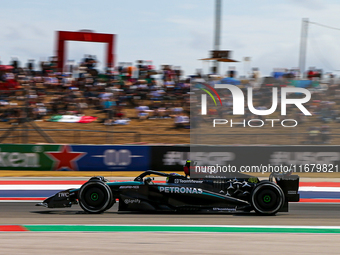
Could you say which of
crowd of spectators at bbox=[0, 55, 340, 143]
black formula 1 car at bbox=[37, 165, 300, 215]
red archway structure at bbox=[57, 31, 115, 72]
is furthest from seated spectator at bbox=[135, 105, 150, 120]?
black formula 1 car at bbox=[37, 165, 300, 215]

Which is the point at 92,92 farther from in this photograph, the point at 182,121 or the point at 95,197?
the point at 95,197

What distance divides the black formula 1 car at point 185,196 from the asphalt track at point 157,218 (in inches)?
5.0

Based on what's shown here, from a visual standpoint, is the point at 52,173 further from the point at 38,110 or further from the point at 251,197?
the point at 251,197

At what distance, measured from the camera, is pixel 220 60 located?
1497 centimetres

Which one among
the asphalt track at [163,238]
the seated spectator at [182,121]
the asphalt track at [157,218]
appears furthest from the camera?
the seated spectator at [182,121]

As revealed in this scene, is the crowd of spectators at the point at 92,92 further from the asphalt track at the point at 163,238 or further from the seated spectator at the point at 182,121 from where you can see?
the asphalt track at the point at 163,238

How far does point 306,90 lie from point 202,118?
3.40 meters

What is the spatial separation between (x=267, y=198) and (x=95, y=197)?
272 centimetres

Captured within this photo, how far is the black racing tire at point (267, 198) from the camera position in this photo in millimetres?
6914

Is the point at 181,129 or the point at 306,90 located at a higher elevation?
the point at 306,90

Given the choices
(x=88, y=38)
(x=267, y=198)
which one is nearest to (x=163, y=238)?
(x=267, y=198)

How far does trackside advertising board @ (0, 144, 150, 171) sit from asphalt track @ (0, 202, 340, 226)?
5811mm

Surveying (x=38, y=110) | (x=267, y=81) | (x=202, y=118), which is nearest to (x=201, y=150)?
(x=202, y=118)

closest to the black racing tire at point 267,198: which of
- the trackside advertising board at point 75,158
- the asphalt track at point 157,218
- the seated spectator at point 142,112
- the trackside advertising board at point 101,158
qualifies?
the asphalt track at point 157,218
